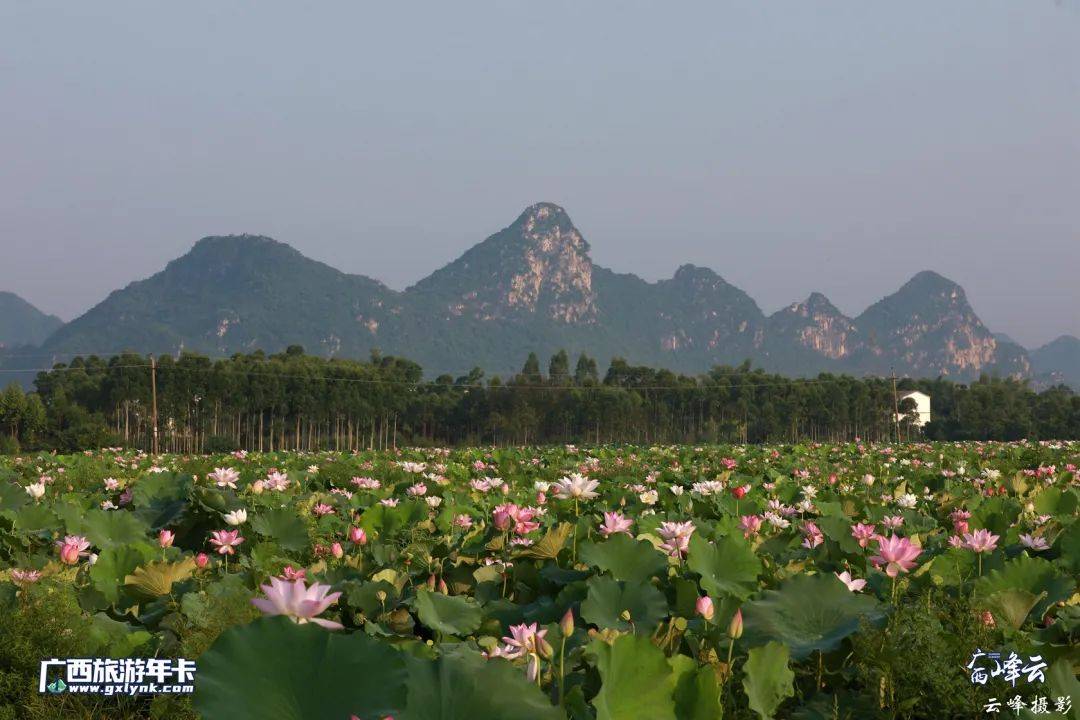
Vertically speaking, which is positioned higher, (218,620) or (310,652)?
(310,652)

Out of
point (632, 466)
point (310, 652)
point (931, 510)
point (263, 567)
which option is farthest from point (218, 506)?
point (632, 466)

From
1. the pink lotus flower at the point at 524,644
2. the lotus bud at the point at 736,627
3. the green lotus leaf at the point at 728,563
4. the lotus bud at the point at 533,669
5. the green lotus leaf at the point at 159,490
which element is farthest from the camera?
the green lotus leaf at the point at 159,490

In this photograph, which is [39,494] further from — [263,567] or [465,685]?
[465,685]

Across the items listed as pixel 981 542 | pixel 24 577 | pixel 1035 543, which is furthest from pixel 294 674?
pixel 1035 543

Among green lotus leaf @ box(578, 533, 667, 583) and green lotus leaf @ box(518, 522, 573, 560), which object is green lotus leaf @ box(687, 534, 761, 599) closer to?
green lotus leaf @ box(578, 533, 667, 583)

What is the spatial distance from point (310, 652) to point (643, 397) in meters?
109

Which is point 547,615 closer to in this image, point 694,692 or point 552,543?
point 552,543

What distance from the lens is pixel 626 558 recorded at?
3219mm

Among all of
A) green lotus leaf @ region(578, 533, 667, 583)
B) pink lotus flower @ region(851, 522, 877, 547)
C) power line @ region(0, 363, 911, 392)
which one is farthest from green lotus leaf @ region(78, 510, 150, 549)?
power line @ region(0, 363, 911, 392)

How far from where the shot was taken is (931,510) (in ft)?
21.0

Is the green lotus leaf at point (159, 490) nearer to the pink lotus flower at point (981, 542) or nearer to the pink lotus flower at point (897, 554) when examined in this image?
the pink lotus flower at point (897, 554)

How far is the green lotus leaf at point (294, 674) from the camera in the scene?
1564 mm
